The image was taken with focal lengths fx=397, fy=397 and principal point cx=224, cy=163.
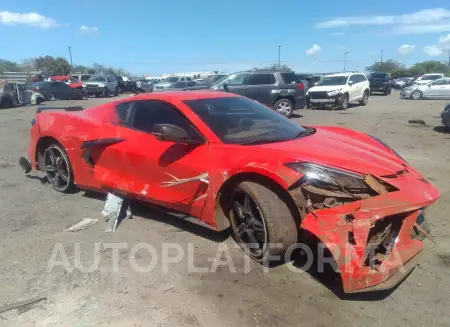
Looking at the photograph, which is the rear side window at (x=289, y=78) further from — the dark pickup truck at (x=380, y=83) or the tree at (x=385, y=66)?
the tree at (x=385, y=66)

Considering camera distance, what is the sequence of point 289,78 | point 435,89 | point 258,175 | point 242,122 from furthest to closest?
1. point 435,89
2. point 289,78
3. point 242,122
4. point 258,175

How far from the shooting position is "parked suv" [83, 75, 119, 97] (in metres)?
30.0

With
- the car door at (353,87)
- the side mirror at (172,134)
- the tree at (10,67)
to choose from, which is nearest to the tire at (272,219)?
the side mirror at (172,134)

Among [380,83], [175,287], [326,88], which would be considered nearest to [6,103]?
[326,88]

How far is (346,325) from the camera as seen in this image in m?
2.53

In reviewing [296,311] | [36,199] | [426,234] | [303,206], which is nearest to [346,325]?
[296,311]

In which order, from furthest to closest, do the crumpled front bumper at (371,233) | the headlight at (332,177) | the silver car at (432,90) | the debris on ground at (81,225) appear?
1. the silver car at (432,90)
2. the debris on ground at (81,225)
3. the headlight at (332,177)
4. the crumpled front bumper at (371,233)

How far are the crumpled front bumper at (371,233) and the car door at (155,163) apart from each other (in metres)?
1.15

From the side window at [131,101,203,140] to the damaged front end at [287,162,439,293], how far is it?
130 centimetres

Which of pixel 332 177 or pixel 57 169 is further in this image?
pixel 57 169

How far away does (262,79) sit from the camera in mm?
14727

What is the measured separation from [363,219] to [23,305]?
95.1 inches

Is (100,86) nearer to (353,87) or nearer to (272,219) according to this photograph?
(353,87)

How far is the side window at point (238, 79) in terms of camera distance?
14.8 m
